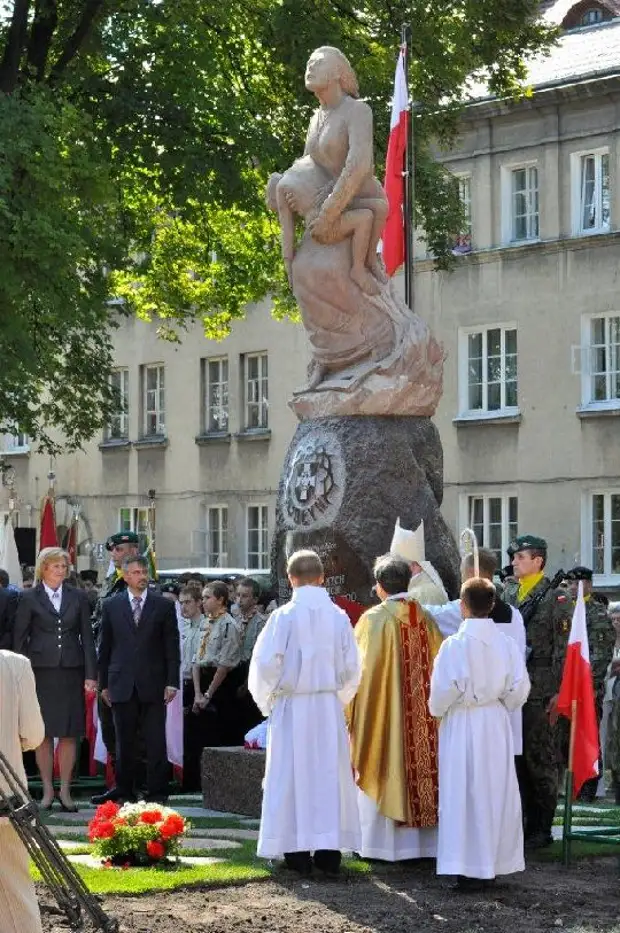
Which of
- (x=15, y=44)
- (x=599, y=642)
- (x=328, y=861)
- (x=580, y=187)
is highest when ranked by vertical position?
(x=580, y=187)

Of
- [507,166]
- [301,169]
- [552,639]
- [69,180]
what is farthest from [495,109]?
[552,639]

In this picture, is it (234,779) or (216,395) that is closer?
(234,779)

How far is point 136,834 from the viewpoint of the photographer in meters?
11.6

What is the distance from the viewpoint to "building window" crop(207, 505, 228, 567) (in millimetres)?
→ 42688

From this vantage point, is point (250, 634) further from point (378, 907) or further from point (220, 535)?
point (220, 535)

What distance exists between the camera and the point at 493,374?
122 feet

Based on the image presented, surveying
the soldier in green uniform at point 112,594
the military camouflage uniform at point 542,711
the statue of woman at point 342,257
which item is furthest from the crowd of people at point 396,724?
the soldier in green uniform at point 112,594

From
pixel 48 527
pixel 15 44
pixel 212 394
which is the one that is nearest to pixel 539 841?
pixel 48 527

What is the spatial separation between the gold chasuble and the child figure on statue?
3.66 metres

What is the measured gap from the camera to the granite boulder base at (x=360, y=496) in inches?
562

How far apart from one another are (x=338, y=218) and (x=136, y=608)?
322cm

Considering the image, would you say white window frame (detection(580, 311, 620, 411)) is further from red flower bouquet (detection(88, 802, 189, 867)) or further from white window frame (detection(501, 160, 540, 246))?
red flower bouquet (detection(88, 802, 189, 867))

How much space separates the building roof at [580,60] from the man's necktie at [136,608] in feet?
72.1

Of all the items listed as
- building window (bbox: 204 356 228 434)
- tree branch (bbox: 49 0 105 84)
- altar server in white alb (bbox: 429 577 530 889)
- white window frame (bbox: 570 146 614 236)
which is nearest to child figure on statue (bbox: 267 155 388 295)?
altar server in white alb (bbox: 429 577 530 889)
